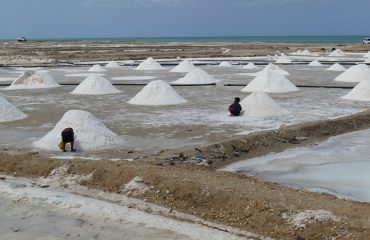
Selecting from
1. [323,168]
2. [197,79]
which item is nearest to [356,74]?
[197,79]

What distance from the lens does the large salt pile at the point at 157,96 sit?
42.6 ft

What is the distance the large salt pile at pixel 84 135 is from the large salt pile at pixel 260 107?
3698 millimetres

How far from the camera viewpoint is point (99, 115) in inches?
443

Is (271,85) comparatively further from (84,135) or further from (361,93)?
(84,135)

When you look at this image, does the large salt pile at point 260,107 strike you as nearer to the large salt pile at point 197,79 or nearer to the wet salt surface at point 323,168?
the wet salt surface at point 323,168

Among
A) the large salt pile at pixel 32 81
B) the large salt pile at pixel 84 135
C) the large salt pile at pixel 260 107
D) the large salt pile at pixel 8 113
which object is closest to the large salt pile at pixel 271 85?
the large salt pile at pixel 260 107

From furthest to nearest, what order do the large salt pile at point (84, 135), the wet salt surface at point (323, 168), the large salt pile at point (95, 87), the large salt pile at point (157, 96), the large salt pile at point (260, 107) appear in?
the large salt pile at point (95, 87)
the large salt pile at point (157, 96)
the large salt pile at point (260, 107)
the large salt pile at point (84, 135)
the wet salt surface at point (323, 168)

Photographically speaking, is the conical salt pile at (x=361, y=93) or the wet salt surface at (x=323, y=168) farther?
the conical salt pile at (x=361, y=93)

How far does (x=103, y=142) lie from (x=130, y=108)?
444 centimetres

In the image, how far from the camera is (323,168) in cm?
700

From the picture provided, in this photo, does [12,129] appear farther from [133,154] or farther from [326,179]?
[326,179]

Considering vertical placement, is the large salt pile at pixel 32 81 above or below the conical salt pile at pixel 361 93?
below

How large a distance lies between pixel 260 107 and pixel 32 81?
10.1 metres

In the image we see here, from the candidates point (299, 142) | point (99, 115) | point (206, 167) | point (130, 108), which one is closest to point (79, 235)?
point (206, 167)
